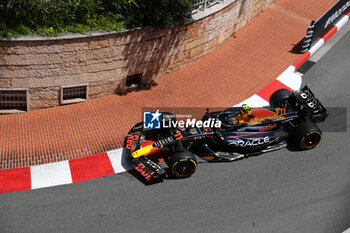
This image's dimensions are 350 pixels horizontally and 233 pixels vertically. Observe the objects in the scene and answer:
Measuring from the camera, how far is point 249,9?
15.3 meters

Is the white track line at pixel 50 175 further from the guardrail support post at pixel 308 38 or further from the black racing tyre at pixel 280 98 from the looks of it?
the guardrail support post at pixel 308 38

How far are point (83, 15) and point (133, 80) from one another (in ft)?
8.03

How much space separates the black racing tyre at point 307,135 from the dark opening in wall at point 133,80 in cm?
471

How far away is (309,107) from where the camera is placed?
10945 millimetres

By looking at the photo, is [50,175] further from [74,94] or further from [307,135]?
[307,135]

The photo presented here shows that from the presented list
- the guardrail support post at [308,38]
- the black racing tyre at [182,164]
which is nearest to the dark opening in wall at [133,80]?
the black racing tyre at [182,164]

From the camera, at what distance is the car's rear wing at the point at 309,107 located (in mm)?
10910

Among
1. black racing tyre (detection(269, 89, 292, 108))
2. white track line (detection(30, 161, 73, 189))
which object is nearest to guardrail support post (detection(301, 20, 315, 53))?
black racing tyre (detection(269, 89, 292, 108))

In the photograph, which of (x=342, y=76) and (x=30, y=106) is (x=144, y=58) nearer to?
(x=30, y=106)

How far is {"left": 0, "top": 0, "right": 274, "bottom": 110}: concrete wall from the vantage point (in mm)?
10555

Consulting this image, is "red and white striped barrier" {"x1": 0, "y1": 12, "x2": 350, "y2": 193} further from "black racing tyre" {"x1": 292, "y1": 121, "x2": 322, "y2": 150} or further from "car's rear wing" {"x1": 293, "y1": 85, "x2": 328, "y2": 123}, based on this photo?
"car's rear wing" {"x1": 293, "y1": 85, "x2": 328, "y2": 123}

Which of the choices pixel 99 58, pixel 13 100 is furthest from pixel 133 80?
pixel 13 100

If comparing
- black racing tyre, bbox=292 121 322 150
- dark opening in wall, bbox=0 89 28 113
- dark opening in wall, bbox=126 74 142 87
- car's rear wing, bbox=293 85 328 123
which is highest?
car's rear wing, bbox=293 85 328 123

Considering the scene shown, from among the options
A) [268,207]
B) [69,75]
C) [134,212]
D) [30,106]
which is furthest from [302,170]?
[30,106]
